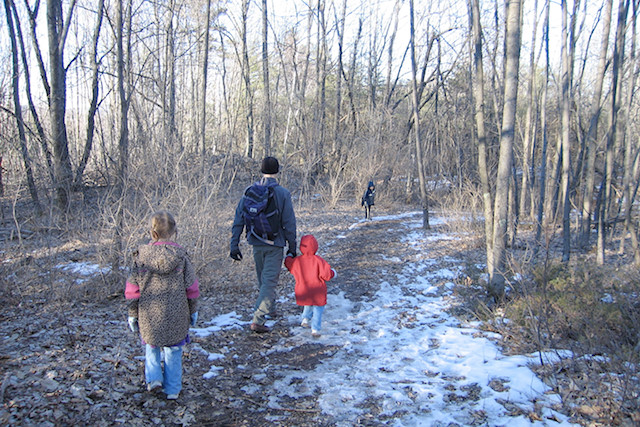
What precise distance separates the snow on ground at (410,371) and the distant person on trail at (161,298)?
81 cm

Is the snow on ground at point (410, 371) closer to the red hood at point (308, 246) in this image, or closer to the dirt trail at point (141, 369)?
the dirt trail at point (141, 369)

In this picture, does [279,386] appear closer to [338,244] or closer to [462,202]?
[338,244]

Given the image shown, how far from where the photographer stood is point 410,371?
13.7ft

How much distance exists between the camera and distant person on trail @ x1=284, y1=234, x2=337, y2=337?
4.94 meters

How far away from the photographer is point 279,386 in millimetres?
3818

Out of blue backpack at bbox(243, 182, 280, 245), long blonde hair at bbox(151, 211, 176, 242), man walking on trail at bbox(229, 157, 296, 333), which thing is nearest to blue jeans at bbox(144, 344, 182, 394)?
long blonde hair at bbox(151, 211, 176, 242)

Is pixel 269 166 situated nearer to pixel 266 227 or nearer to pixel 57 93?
pixel 266 227

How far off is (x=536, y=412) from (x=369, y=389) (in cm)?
131

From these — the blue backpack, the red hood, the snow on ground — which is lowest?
the snow on ground

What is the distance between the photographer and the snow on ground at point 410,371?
10.9 feet

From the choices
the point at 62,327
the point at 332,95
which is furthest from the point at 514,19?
the point at 332,95

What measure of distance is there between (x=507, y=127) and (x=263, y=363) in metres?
4.36

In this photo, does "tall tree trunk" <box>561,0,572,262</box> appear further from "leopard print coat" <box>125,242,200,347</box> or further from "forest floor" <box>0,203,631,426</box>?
"leopard print coat" <box>125,242,200,347</box>

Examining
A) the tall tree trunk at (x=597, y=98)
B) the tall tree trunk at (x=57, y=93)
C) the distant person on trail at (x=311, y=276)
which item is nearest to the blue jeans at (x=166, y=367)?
the distant person on trail at (x=311, y=276)
